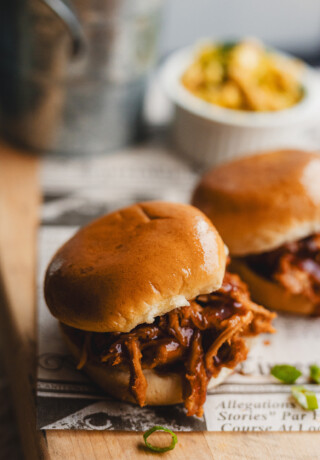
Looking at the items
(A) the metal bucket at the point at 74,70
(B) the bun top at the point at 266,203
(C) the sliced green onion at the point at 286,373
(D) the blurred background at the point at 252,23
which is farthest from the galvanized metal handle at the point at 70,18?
(D) the blurred background at the point at 252,23

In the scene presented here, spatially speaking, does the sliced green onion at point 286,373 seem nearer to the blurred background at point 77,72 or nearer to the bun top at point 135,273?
the bun top at point 135,273

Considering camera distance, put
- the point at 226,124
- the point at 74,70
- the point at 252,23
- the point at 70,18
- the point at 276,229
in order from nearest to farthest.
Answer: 1. the point at 276,229
2. the point at 70,18
3. the point at 74,70
4. the point at 226,124
5. the point at 252,23

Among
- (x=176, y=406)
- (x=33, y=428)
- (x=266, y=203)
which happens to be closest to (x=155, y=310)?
(x=176, y=406)

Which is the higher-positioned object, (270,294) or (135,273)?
(135,273)

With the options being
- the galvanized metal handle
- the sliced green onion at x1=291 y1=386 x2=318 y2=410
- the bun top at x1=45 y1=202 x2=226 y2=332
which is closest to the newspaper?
the sliced green onion at x1=291 y1=386 x2=318 y2=410

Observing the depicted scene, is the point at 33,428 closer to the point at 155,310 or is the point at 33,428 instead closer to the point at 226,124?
the point at 155,310

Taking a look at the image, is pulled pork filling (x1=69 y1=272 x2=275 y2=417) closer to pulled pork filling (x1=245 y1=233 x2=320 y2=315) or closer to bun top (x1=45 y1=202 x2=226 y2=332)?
bun top (x1=45 y1=202 x2=226 y2=332)

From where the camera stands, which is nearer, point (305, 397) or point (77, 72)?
point (305, 397)

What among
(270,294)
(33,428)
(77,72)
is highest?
(77,72)
